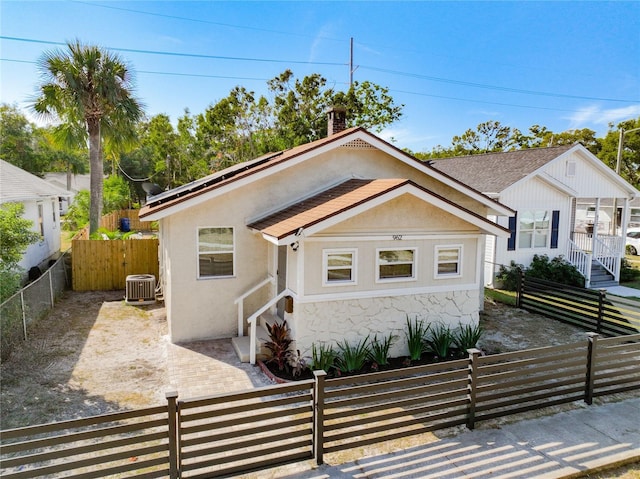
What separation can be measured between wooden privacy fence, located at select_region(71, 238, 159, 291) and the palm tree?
14.3ft

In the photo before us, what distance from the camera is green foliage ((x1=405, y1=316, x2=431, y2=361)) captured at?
9.70 meters

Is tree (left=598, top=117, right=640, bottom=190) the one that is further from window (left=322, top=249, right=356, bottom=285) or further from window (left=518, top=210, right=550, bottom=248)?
window (left=322, top=249, right=356, bottom=285)

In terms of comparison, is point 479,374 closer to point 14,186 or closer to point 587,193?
point 587,193

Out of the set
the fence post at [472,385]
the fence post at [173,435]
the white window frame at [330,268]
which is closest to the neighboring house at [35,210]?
the white window frame at [330,268]

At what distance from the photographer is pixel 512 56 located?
21.5 metres

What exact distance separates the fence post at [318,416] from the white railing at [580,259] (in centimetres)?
1682

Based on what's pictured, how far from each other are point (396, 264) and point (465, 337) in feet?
8.43

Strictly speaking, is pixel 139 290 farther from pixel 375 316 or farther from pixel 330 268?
pixel 375 316

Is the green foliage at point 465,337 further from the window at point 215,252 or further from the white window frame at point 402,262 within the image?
the window at point 215,252

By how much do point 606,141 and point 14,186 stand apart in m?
47.9

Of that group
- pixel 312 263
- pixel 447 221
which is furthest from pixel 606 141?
pixel 312 263

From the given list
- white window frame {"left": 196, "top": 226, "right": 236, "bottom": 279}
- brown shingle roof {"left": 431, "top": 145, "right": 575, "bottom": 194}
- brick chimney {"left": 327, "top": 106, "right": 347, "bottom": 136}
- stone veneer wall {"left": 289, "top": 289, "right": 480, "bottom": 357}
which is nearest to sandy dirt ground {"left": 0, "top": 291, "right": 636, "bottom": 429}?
stone veneer wall {"left": 289, "top": 289, "right": 480, "bottom": 357}

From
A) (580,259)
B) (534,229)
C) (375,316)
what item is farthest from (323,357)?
(580,259)

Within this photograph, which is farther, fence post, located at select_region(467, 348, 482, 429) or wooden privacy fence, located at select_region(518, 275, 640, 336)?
wooden privacy fence, located at select_region(518, 275, 640, 336)
